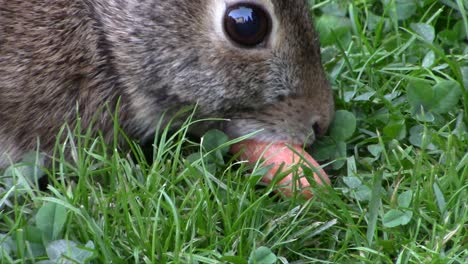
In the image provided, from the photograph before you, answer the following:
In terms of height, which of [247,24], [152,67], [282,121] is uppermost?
[247,24]

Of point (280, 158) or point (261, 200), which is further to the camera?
point (280, 158)

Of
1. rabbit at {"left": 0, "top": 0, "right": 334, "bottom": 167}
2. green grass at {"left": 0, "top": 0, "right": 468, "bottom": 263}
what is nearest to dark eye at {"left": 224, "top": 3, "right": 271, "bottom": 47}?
rabbit at {"left": 0, "top": 0, "right": 334, "bottom": 167}

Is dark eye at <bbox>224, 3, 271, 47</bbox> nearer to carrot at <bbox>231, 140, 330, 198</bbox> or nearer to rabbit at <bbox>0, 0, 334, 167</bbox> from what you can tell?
rabbit at <bbox>0, 0, 334, 167</bbox>

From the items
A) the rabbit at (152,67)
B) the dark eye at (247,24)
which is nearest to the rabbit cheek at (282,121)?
the rabbit at (152,67)

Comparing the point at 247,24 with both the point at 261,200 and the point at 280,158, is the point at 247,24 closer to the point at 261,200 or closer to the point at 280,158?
the point at 280,158

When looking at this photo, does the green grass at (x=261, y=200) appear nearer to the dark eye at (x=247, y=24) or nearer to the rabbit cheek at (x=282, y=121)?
the rabbit cheek at (x=282, y=121)

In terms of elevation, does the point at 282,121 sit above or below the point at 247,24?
below

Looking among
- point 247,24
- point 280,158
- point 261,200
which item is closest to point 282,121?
point 280,158
